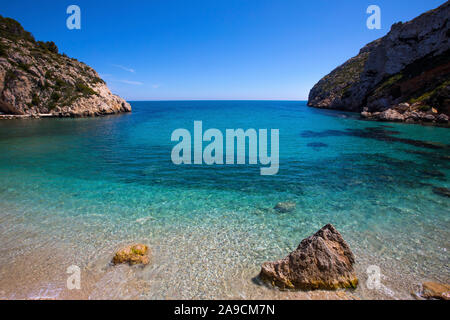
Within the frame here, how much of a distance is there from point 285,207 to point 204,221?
4.17 meters

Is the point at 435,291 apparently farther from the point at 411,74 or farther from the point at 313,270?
the point at 411,74

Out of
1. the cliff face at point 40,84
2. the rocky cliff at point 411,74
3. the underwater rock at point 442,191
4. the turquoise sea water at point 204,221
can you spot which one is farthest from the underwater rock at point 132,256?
the cliff face at point 40,84

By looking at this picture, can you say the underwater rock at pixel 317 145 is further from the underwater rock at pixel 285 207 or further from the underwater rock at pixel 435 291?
the underwater rock at pixel 435 291

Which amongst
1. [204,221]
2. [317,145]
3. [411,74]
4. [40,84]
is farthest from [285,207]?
[40,84]

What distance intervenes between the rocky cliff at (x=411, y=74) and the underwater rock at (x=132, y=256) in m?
55.0

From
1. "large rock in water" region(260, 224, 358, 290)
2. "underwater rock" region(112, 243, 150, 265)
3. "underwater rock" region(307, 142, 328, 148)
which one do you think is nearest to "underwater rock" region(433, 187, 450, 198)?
"large rock in water" region(260, 224, 358, 290)

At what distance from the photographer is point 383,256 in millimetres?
7332

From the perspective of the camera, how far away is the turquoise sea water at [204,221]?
641 cm

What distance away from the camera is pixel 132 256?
715cm

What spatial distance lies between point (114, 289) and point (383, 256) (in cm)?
867

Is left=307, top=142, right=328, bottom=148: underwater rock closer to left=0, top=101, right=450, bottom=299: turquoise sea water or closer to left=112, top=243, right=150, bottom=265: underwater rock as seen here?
left=0, top=101, right=450, bottom=299: turquoise sea water

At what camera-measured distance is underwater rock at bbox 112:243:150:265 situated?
7066 mm
